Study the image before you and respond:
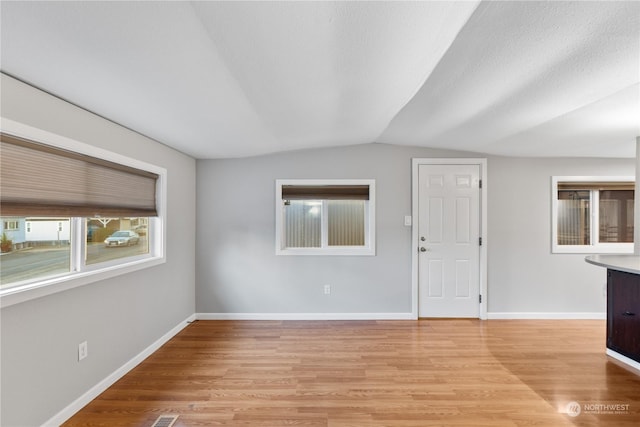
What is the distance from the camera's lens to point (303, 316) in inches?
161

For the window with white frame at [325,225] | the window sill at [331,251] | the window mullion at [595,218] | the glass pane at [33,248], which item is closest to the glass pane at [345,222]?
the window with white frame at [325,225]

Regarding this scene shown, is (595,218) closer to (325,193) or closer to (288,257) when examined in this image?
(325,193)

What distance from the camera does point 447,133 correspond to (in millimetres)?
3416

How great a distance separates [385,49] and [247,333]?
3.19 meters

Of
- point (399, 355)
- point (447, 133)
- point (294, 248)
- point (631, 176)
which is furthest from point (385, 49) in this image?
point (631, 176)

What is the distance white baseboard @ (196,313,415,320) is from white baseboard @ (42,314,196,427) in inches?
25.1

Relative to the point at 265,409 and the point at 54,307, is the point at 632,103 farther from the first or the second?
the point at 54,307

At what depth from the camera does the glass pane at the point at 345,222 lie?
14.0 feet

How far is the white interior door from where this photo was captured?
13.5 feet

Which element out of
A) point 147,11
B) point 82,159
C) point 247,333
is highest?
point 147,11

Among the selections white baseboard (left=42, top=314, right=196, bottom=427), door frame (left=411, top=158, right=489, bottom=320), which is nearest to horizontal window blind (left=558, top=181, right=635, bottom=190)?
door frame (left=411, top=158, right=489, bottom=320)

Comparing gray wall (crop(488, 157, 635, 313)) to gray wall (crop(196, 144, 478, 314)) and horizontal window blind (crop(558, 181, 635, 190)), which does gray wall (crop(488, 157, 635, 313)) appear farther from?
gray wall (crop(196, 144, 478, 314))

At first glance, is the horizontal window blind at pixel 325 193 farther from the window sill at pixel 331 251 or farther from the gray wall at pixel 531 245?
the gray wall at pixel 531 245

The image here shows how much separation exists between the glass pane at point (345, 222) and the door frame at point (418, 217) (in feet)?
2.22
